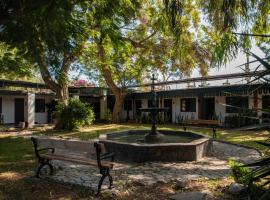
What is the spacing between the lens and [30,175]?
24.5 feet

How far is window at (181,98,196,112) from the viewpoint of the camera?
28.6 m

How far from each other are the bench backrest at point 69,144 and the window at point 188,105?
2198 cm

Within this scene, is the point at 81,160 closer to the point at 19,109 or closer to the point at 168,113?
the point at 19,109

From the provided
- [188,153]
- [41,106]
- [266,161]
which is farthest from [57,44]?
[41,106]

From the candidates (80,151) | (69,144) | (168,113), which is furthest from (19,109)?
(80,151)

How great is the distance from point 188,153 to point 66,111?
13.2 meters

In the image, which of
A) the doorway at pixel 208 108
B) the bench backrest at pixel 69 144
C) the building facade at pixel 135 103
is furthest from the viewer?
the doorway at pixel 208 108

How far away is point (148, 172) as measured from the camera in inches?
312

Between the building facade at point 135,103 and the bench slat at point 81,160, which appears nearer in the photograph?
the bench slat at point 81,160

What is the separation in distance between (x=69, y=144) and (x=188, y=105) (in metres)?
22.7

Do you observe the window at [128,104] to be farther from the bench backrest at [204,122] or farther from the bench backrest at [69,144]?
the bench backrest at [69,144]

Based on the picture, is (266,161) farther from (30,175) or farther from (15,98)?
(15,98)

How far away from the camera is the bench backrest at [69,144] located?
7047mm

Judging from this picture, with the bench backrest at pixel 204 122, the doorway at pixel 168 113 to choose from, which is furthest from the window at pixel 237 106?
the doorway at pixel 168 113
